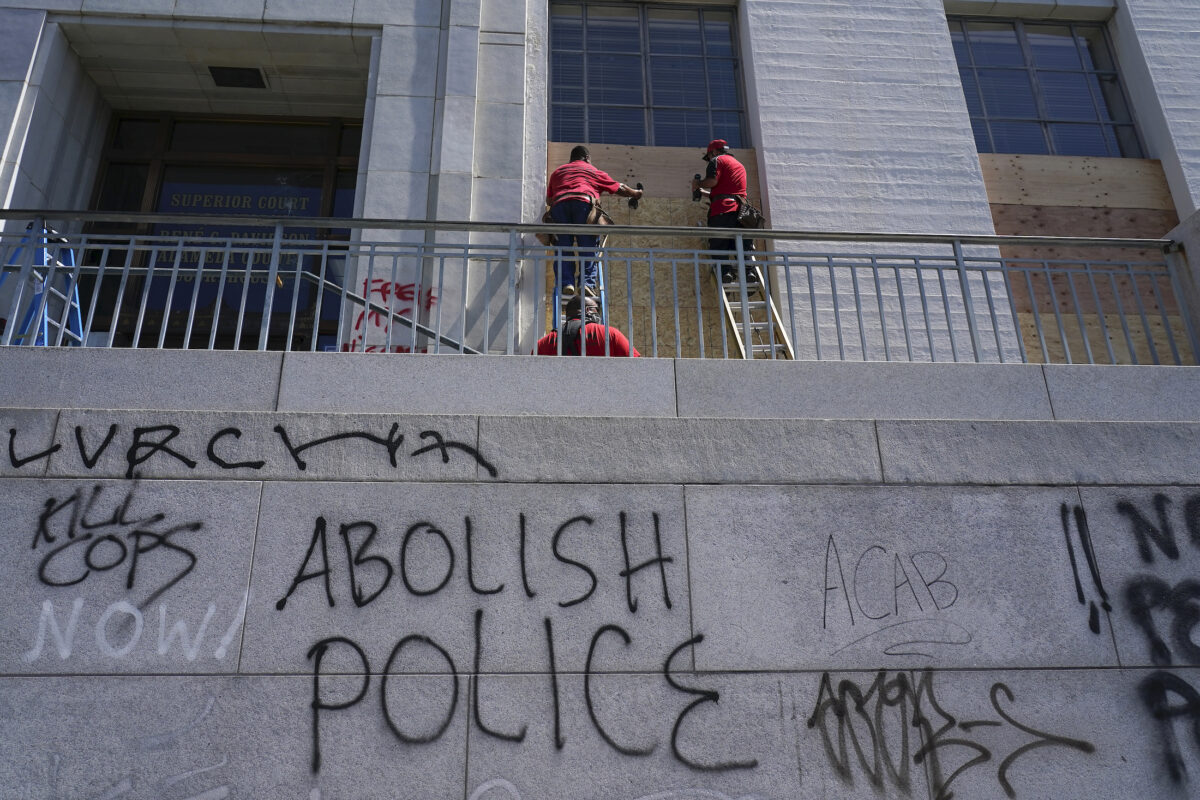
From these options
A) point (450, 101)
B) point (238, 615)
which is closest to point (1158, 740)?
point (238, 615)

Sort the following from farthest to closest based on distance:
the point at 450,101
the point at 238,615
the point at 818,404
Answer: the point at 450,101
the point at 818,404
the point at 238,615

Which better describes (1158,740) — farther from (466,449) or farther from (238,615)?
(238,615)

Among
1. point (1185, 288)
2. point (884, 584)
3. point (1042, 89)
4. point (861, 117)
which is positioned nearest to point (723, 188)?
point (861, 117)

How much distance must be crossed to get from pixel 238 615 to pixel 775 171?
6955 millimetres

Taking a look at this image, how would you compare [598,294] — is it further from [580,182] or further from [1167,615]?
[1167,615]

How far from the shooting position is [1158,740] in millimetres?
4434

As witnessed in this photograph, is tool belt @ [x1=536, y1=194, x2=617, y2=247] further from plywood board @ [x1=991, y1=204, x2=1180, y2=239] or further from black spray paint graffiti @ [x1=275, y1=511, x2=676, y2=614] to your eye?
plywood board @ [x1=991, y1=204, x2=1180, y2=239]

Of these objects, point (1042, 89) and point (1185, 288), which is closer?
point (1185, 288)

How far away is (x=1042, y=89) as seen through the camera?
33.7 ft

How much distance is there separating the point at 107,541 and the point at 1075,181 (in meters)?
9.98

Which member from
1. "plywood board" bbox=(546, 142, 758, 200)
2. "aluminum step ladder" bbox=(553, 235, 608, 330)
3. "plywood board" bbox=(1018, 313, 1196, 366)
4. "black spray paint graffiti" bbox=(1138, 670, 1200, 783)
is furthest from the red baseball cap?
"black spray paint graffiti" bbox=(1138, 670, 1200, 783)

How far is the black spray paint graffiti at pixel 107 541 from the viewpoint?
4.52 metres

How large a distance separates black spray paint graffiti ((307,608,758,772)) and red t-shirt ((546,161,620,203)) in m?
4.74

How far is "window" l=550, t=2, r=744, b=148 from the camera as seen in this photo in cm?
963
